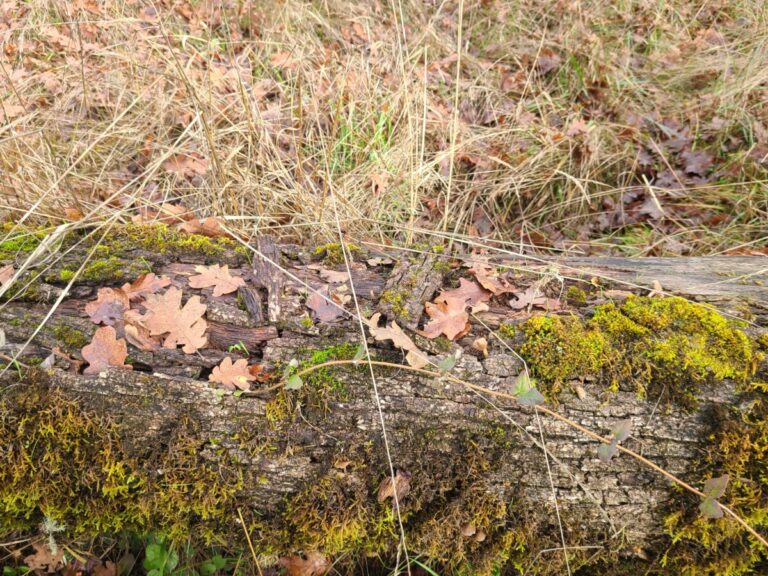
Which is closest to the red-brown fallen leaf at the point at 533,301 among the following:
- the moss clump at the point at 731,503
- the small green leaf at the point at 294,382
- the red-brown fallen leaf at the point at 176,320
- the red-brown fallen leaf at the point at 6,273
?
the moss clump at the point at 731,503

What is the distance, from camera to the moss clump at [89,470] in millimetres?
1731

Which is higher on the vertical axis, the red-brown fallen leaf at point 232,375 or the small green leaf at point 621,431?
the red-brown fallen leaf at point 232,375

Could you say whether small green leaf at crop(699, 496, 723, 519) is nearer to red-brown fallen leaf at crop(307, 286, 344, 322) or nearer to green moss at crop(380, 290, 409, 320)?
green moss at crop(380, 290, 409, 320)

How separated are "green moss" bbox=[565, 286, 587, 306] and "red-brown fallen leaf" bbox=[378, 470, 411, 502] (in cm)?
99

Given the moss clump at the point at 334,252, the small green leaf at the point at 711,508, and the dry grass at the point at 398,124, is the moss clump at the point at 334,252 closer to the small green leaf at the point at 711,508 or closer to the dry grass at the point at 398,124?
the dry grass at the point at 398,124

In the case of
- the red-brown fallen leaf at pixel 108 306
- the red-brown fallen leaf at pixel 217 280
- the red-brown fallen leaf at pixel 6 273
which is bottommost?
the red-brown fallen leaf at pixel 108 306

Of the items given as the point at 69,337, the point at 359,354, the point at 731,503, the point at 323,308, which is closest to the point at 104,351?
the point at 69,337

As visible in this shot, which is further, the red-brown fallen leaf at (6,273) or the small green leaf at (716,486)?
the red-brown fallen leaf at (6,273)

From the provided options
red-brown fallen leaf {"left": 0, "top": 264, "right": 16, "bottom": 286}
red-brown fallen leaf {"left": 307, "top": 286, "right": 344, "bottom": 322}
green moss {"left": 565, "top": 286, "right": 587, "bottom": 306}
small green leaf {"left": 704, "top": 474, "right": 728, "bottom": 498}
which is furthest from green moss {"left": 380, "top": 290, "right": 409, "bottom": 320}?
A: red-brown fallen leaf {"left": 0, "top": 264, "right": 16, "bottom": 286}

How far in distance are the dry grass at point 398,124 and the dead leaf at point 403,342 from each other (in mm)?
1033

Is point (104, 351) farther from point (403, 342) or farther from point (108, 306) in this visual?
point (403, 342)

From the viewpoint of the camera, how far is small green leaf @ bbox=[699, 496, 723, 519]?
1570 mm

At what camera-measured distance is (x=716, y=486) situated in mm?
1601

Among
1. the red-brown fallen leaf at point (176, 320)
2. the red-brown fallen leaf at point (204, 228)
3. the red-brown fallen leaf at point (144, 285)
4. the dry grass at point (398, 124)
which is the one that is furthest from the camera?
the dry grass at point (398, 124)
